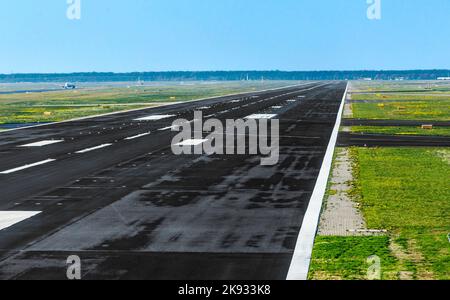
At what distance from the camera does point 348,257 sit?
1464 cm

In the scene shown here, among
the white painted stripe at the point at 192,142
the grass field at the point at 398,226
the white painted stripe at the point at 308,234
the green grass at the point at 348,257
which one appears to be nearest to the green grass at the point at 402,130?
the white painted stripe at the point at 192,142

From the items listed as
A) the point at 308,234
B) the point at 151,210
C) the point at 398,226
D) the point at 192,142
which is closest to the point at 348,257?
the point at 308,234

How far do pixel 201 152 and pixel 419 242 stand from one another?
2097cm

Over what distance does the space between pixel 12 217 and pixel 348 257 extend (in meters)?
9.94

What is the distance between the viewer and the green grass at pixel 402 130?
48125 millimetres

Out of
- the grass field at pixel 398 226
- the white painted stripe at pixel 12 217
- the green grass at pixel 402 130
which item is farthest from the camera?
the green grass at pixel 402 130

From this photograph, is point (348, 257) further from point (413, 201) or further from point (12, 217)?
point (12, 217)

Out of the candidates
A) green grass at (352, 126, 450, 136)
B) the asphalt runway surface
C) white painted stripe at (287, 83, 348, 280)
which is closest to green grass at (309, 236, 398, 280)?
white painted stripe at (287, 83, 348, 280)

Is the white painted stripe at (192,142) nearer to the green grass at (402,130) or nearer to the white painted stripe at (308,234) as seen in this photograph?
the green grass at (402,130)

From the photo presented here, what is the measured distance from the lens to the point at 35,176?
89.3ft

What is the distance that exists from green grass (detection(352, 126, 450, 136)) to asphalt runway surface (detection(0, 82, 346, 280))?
11730 millimetres

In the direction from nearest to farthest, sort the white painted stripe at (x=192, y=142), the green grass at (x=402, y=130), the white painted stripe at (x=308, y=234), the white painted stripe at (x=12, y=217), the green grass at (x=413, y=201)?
1. the white painted stripe at (x=308, y=234)
2. the green grass at (x=413, y=201)
3. the white painted stripe at (x=12, y=217)
4. the white painted stripe at (x=192, y=142)
5. the green grass at (x=402, y=130)
